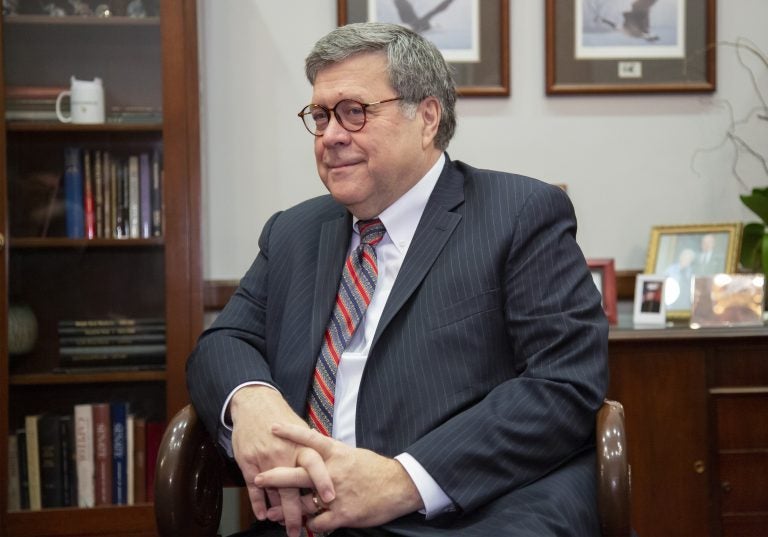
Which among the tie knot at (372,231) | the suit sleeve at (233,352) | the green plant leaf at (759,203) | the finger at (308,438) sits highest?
the green plant leaf at (759,203)

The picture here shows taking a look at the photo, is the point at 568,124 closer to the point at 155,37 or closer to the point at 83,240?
the point at 155,37

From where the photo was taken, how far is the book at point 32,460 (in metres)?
2.62

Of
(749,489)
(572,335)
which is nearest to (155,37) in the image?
(572,335)

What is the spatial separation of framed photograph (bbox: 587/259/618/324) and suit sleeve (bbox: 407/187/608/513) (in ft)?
3.92

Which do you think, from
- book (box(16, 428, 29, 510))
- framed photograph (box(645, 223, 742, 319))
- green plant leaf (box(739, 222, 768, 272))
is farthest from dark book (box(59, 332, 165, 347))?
green plant leaf (box(739, 222, 768, 272))

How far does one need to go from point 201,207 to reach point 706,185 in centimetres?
169

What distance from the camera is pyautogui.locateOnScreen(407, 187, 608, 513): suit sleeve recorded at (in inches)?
55.6

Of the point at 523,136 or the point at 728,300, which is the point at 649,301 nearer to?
the point at 728,300

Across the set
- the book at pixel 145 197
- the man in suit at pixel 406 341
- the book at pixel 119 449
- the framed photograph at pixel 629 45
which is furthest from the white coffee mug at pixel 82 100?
the framed photograph at pixel 629 45

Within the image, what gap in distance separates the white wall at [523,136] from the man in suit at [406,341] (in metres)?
1.13

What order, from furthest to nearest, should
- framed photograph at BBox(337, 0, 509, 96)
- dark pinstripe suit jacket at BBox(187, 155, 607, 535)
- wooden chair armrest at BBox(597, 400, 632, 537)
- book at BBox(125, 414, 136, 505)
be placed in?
1. framed photograph at BBox(337, 0, 509, 96)
2. book at BBox(125, 414, 136, 505)
3. dark pinstripe suit jacket at BBox(187, 155, 607, 535)
4. wooden chair armrest at BBox(597, 400, 632, 537)

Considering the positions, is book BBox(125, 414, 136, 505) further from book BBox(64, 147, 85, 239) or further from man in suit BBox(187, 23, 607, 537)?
man in suit BBox(187, 23, 607, 537)

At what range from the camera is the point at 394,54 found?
5.40 feet

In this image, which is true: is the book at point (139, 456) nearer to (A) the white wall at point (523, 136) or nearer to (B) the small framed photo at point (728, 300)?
(A) the white wall at point (523, 136)
